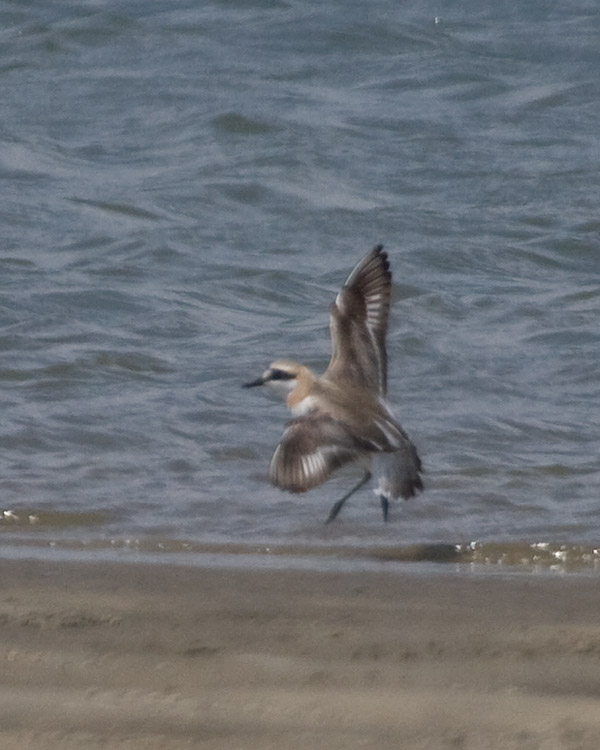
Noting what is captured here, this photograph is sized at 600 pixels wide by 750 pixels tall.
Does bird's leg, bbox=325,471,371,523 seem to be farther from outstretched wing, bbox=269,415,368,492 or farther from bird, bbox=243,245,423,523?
outstretched wing, bbox=269,415,368,492

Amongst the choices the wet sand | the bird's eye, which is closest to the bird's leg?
the bird's eye

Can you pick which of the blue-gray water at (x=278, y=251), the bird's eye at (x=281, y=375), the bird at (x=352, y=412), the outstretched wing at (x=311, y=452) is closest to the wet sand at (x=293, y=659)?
the outstretched wing at (x=311, y=452)

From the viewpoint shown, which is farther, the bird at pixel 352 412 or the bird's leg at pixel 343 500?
the bird's leg at pixel 343 500

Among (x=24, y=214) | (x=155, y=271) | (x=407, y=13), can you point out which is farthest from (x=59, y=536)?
(x=407, y=13)

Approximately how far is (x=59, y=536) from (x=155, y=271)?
4.64 meters

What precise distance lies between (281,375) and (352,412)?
433 mm

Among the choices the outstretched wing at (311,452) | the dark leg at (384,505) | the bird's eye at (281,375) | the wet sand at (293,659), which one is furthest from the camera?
the bird's eye at (281,375)

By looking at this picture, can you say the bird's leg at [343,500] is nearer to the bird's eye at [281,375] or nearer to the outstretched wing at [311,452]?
the outstretched wing at [311,452]

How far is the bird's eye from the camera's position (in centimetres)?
618

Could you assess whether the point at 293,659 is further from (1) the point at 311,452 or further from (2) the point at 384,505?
(2) the point at 384,505

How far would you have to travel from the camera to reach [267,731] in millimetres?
3393

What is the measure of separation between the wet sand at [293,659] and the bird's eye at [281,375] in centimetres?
126

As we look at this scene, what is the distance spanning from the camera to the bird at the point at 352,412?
213 inches

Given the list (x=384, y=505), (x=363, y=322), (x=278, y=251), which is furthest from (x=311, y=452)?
(x=278, y=251)
